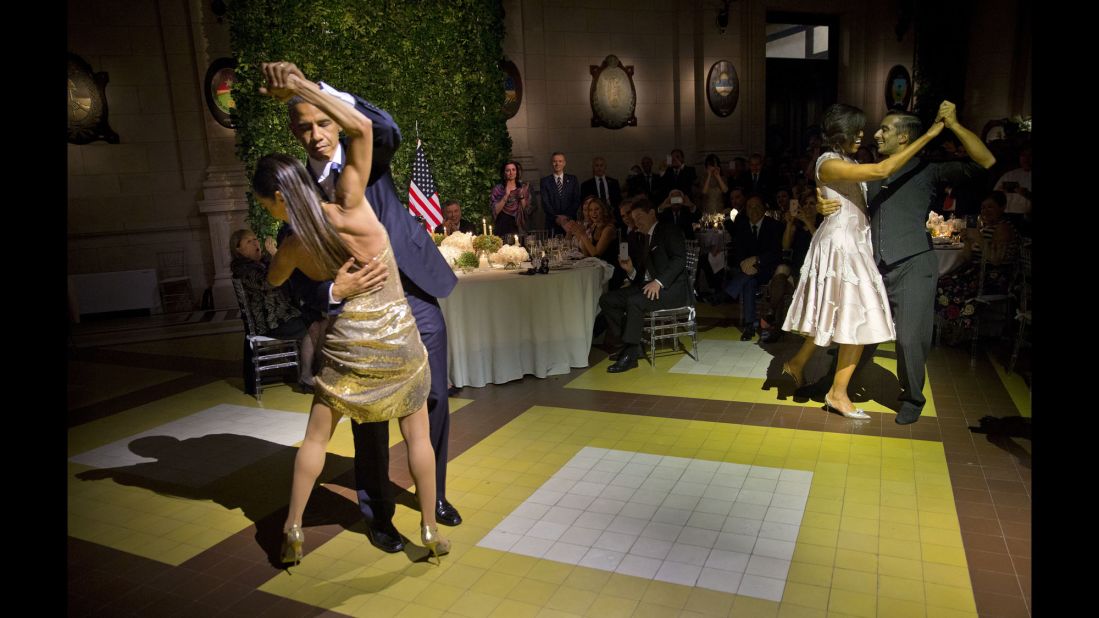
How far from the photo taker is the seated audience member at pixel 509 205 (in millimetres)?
9805

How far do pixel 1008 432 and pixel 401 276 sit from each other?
13.1 feet

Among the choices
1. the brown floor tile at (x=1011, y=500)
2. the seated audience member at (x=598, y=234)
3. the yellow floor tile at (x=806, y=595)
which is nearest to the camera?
the yellow floor tile at (x=806, y=595)

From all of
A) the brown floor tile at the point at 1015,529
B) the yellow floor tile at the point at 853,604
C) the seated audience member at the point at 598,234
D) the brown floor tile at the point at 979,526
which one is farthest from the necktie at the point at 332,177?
the seated audience member at the point at 598,234

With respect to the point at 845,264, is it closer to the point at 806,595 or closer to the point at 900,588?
the point at 900,588

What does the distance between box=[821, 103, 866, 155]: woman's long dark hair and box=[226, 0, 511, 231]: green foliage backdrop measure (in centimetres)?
535

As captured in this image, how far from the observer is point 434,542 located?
334 cm

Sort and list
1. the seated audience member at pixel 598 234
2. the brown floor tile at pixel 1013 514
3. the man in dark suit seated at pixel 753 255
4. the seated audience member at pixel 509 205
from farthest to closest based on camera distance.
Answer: the seated audience member at pixel 509 205, the man in dark suit seated at pixel 753 255, the seated audience member at pixel 598 234, the brown floor tile at pixel 1013 514

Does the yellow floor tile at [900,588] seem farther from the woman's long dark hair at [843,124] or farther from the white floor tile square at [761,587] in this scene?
the woman's long dark hair at [843,124]

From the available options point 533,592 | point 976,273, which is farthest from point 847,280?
point 533,592

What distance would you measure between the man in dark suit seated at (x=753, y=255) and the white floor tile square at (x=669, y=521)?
142 inches

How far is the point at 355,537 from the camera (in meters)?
3.73

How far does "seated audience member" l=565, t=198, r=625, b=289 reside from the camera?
23.3 feet

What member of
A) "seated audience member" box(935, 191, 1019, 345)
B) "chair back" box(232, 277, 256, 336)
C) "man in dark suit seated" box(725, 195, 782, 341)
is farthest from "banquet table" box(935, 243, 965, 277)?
"chair back" box(232, 277, 256, 336)

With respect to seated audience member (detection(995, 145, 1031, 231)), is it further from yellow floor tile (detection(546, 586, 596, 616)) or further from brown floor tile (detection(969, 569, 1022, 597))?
yellow floor tile (detection(546, 586, 596, 616))
